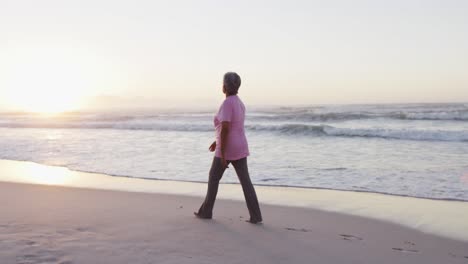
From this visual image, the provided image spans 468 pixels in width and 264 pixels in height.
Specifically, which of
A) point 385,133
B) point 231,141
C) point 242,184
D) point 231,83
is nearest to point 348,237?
point 242,184

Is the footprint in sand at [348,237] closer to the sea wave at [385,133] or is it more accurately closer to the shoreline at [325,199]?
the shoreline at [325,199]

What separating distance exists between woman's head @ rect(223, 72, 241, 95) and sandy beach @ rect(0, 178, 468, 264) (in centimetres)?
139

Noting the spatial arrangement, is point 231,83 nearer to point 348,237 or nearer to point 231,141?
point 231,141

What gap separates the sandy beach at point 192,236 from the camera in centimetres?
374

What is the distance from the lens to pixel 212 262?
3627 mm

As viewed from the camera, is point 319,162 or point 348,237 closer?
point 348,237

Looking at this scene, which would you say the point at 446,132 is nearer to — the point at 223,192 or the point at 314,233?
the point at 223,192

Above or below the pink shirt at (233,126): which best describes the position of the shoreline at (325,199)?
below

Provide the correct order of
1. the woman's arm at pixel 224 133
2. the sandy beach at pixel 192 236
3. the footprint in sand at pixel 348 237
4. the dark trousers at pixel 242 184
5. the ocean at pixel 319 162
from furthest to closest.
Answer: the ocean at pixel 319 162, the dark trousers at pixel 242 184, the woman's arm at pixel 224 133, the footprint in sand at pixel 348 237, the sandy beach at pixel 192 236

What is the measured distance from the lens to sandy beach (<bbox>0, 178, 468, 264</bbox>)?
3.74 meters

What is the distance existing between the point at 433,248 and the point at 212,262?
85.5 inches

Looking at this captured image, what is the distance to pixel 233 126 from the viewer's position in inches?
195

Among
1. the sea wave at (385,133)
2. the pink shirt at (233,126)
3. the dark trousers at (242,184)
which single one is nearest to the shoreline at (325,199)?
the dark trousers at (242,184)

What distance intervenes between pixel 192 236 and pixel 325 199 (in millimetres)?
2908
